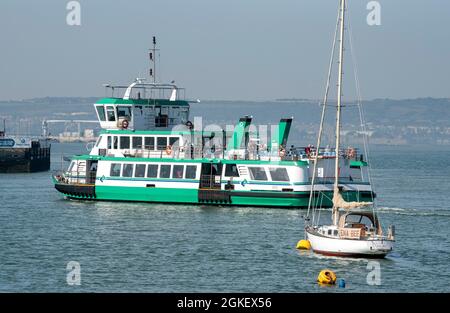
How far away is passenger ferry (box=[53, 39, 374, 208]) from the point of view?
193ft

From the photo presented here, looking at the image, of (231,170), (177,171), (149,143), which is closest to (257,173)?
(231,170)

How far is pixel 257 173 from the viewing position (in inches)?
2334

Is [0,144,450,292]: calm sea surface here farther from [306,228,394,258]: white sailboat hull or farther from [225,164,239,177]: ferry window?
[225,164,239,177]: ferry window

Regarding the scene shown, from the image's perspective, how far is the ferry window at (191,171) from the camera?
60906 millimetres

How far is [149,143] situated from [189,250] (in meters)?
20.7

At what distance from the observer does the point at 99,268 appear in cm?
3891

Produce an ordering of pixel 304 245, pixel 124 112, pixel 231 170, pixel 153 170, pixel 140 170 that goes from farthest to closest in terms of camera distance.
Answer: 1. pixel 124 112
2. pixel 140 170
3. pixel 153 170
4. pixel 231 170
5. pixel 304 245

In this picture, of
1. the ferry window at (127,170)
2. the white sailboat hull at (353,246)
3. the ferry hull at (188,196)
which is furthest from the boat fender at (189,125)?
the white sailboat hull at (353,246)

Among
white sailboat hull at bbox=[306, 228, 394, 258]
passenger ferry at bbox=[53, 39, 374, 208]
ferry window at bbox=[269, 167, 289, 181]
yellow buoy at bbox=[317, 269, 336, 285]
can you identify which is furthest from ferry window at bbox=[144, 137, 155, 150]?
yellow buoy at bbox=[317, 269, 336, 285]

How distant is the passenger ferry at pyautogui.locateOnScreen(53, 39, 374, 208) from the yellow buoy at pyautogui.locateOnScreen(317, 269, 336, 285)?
21.1 meters

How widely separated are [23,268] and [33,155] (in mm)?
76206

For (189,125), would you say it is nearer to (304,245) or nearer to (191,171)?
(191,171)

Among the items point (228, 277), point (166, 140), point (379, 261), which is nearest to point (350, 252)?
point (379, 261)

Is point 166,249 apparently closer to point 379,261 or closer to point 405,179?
point 379,261
